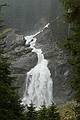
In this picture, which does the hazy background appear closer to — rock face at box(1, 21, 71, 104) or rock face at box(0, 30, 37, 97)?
rock face at box(1, 21, 71, 104)

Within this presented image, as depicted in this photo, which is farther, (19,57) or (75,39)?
(19,57)

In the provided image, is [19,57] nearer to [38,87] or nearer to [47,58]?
[47,58]

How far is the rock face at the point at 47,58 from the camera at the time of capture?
163 feet

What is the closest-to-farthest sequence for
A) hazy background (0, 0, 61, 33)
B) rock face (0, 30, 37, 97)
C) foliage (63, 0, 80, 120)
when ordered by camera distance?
foliage (63, 0, 80, 120) < rock face (0, 30, 37, 97) < hazy background (0, 0, 61, 33)

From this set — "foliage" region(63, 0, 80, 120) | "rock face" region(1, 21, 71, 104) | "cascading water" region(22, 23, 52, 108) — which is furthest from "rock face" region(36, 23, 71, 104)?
"foliage" region(63, 0, 80, 120)

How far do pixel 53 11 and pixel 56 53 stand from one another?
2846 cm

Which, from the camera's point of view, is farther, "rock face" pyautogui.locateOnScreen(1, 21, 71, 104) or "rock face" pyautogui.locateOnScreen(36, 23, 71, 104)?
"rock face" pyautogui.locateOnScreen(1, 21, 71, 104)

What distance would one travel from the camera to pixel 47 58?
54.5 m

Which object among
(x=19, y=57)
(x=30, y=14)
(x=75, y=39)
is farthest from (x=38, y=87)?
(x=75, y=39)

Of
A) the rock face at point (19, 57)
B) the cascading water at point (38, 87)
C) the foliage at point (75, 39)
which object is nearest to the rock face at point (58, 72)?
the cascading water at point (38, 87)

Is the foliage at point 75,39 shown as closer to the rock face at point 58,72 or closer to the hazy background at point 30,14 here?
the rock face at point 58,72

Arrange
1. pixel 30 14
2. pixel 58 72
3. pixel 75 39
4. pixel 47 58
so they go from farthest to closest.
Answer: pixel 30 14
pixel 47 58
pixel 58 72
pixel 75 39

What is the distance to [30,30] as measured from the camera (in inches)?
3177

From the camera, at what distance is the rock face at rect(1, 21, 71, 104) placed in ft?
163
